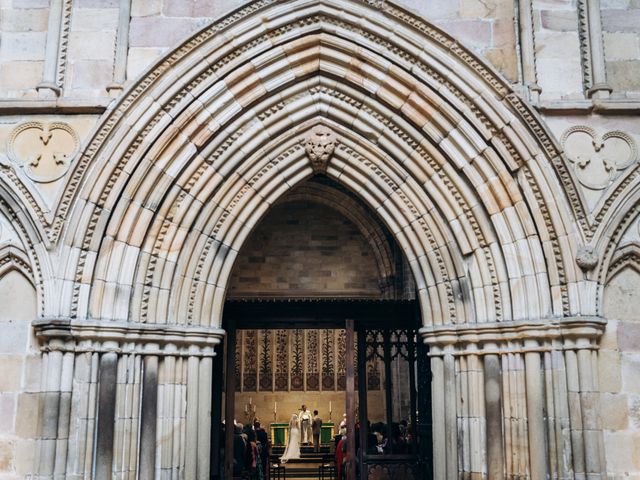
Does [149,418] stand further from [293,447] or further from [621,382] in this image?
[293,447]

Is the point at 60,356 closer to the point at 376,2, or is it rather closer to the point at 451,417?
the point at 451,417

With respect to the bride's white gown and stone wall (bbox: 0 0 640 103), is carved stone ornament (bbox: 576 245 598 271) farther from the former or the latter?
the bride's white gown

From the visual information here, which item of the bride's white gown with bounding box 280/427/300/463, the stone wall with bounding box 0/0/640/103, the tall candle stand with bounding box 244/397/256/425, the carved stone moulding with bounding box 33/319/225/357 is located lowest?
the bride's white gown with bounding box 280/427/300/463

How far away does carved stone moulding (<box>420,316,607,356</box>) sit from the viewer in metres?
5.62

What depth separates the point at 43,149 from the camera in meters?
6.02

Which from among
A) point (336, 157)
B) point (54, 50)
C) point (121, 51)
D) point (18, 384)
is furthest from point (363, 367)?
point (54, 50)

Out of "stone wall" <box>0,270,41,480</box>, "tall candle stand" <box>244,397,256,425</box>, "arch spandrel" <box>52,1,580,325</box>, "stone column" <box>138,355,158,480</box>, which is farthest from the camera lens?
"tall candle stand" <box>244,397,256,425</box>

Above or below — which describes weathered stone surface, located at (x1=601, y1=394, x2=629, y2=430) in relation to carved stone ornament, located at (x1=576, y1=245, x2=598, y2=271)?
below

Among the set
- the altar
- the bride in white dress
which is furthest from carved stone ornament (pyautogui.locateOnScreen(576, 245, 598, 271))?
the altar

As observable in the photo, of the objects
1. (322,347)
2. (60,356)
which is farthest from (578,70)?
(322,347)

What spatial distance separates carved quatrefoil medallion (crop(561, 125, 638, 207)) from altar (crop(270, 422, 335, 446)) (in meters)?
9.65

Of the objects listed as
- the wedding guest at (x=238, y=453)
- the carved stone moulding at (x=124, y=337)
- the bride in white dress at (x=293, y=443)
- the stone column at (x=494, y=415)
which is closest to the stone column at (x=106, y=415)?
the carved stone moulding at (x=124, y=337)

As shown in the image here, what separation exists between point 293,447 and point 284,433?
2.10 feet

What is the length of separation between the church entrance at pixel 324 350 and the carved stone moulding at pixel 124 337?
1180 mm
